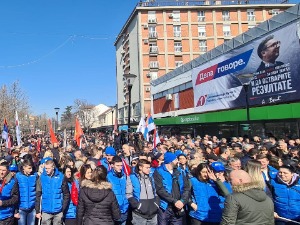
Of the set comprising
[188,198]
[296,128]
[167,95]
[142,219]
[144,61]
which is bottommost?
[142,219]

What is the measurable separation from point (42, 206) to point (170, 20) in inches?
1764

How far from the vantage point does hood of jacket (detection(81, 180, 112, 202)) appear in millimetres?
4332

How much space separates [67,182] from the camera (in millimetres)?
5758

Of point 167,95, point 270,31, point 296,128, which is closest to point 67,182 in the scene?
point 296,128

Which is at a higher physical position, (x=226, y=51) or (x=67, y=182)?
(x=226, y=51)

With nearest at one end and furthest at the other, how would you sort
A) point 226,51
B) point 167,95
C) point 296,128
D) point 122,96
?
point 296,128 → point 226,51 → point 167,95 → point 122,96

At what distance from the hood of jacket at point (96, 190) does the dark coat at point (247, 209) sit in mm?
1825

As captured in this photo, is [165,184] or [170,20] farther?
[170,20]

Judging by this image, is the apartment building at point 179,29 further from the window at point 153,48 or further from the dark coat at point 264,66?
the dark coat at point 264,66

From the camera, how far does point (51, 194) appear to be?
17.9ft

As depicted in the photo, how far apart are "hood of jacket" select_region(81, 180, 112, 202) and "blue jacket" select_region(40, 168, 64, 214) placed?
4.23ft

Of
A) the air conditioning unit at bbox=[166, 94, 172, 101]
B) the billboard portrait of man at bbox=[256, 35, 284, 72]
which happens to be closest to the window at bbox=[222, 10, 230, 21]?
the air conditioning unit at bbox=[166, 94, 172, 101]

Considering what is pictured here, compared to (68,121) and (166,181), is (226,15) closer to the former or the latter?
(166,181)

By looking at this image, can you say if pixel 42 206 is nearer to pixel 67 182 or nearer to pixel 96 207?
pixel 67 182
